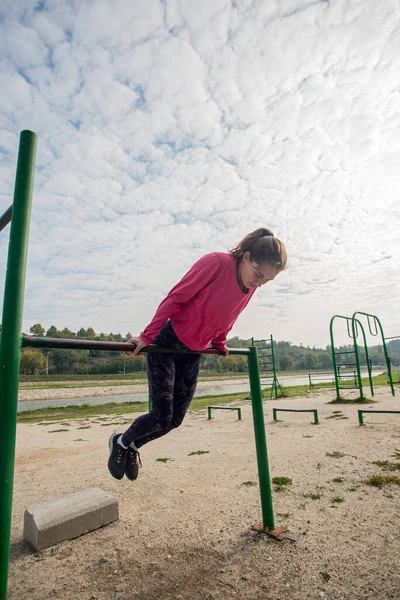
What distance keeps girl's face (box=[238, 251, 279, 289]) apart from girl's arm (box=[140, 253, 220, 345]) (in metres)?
0.16

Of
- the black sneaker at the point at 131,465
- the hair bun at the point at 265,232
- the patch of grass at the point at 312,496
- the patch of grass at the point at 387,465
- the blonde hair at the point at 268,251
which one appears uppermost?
the hair bun at the point at 265,232

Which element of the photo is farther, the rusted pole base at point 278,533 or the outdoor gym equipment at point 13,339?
the rusted pole base at point 278,533

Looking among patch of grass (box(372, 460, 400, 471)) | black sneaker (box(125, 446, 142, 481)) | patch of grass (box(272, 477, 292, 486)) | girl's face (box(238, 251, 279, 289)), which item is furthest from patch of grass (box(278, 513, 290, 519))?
girl's face (box(238, 251, 279, 289))

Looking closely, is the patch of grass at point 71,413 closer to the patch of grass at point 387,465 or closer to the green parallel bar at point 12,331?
the patch of grass at point 387,465

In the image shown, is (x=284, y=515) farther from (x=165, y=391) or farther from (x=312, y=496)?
(x=165, y=391)

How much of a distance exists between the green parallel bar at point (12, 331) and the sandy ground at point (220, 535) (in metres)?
0.69

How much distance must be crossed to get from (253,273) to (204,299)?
322 millimetres

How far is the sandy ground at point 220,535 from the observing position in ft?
5.33

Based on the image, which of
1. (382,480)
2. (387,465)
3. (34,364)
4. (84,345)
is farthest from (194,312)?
(34,364)

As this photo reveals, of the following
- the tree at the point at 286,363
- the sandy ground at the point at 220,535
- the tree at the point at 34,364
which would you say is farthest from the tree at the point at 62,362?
the sandy ground at the point at 220,535

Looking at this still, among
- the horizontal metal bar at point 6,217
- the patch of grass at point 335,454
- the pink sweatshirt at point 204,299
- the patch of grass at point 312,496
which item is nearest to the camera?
the horizontal metal bar at point 6,217

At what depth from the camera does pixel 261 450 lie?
220 centimetres

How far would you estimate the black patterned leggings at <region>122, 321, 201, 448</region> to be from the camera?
6.61ft

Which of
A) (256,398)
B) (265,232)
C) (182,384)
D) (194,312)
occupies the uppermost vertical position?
(265,232)
